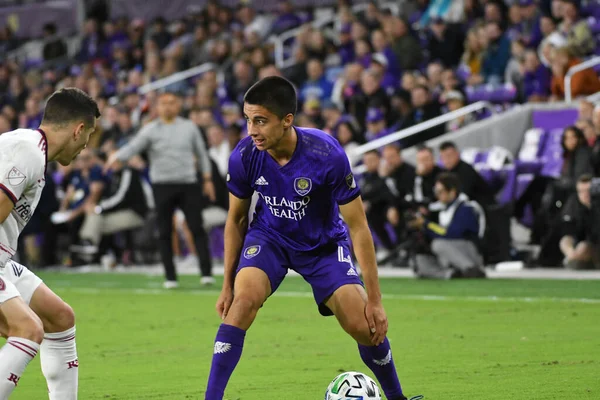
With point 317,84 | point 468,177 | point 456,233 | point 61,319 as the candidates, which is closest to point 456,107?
point 468,177

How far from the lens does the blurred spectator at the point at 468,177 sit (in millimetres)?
17391

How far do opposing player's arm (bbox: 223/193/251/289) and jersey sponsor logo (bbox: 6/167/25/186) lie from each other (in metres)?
1.57

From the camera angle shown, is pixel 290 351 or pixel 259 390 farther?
pixel 290 351

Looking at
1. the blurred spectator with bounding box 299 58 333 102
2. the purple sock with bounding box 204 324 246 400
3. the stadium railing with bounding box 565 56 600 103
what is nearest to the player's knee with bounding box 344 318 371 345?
the purple sock with bounding box 204 324 246 400

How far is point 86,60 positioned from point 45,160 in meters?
27.4

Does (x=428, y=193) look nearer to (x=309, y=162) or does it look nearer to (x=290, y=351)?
(x=290, y=351)

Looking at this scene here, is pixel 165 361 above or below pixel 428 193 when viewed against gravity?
above

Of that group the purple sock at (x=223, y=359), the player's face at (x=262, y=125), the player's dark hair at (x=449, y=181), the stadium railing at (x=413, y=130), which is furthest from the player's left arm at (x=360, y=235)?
the stadium railing at (x=413, y=130)

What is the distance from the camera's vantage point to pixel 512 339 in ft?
33.4

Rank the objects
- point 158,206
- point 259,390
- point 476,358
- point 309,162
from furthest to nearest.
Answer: point 158,206 < point 476,358 < point 259,390 < point 309,162

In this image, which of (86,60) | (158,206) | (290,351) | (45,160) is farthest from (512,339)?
(86,60)

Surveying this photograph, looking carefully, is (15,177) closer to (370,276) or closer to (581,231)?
(370,276)

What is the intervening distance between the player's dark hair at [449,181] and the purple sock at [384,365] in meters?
9.43

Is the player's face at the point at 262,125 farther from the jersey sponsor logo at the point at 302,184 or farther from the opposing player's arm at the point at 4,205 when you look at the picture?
the opposing player's arm at the point at 4,205
